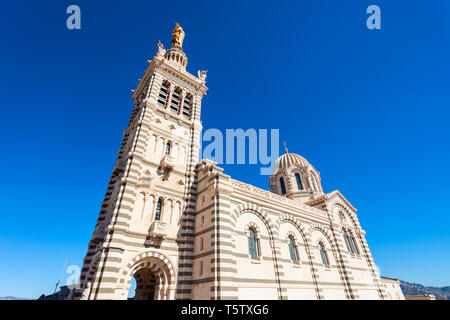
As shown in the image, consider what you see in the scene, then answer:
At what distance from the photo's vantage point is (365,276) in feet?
78.2

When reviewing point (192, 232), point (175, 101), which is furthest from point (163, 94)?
point (192, 232)

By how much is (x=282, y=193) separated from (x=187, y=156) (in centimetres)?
1944

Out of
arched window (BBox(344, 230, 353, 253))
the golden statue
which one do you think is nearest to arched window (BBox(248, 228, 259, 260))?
arched window (BBox(344, 230, 353, 253))

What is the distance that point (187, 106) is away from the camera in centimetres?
2433

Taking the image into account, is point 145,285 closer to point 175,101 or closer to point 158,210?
point 158,210

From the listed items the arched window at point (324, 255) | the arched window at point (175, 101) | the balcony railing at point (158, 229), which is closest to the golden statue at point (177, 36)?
the arched window at point (175, 101)

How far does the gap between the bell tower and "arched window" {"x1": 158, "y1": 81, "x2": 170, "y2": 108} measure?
0.03m

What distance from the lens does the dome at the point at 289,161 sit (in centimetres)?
3505

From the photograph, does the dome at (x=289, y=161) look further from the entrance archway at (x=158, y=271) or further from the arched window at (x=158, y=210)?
the entrance archway at (x=158, y=271)

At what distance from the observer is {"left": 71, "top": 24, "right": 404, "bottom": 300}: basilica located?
1455 centimetres

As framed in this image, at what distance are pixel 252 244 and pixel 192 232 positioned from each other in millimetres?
5074

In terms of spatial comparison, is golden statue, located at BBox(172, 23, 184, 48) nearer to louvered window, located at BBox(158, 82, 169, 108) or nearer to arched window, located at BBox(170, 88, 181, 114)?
louvered window, located at BBox(158, 82, 169, 108)
